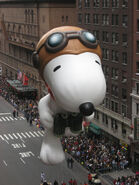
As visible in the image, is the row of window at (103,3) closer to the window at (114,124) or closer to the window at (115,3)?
the window at (115,3)

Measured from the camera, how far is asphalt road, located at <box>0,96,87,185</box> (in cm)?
4938

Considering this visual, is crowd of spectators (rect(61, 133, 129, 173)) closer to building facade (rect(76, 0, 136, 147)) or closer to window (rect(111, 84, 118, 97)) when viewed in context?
building facade (rect(76, 0, 136, 147))

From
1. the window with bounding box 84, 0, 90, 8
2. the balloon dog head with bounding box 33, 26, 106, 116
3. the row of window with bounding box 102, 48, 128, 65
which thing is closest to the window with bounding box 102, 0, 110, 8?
the window with bounding box 84, 0, 90, 8

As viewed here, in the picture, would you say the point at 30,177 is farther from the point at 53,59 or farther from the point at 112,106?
the point at 53,59

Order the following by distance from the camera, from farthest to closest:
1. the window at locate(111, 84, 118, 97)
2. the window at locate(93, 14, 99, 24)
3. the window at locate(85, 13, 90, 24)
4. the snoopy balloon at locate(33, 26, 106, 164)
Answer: the window at locate(85, 13, 90, 24), the window at locate(93, 14, 99, 24), the window at locate(111, 84, 118, 97), the snoopy balloon at locate(33, 26, 106, 164)

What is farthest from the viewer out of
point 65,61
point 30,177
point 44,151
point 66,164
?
point 66,164

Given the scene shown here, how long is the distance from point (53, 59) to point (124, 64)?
4443 cm

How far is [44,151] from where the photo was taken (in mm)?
16312

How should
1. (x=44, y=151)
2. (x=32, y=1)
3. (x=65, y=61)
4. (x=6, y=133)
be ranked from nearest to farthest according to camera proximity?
(x=65, y=61) → (x=44, y=151) → (x=6, y=133) → (x=32, y=1)

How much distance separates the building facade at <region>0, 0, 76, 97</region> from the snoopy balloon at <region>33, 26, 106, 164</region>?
65055mm

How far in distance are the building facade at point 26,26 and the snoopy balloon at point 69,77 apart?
6505cm

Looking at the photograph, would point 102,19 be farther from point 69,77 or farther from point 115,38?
point 69,77

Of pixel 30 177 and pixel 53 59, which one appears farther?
pixel 30 177

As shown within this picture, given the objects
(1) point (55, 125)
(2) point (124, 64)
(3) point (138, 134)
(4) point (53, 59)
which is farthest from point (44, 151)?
(2) point (124, 64)
